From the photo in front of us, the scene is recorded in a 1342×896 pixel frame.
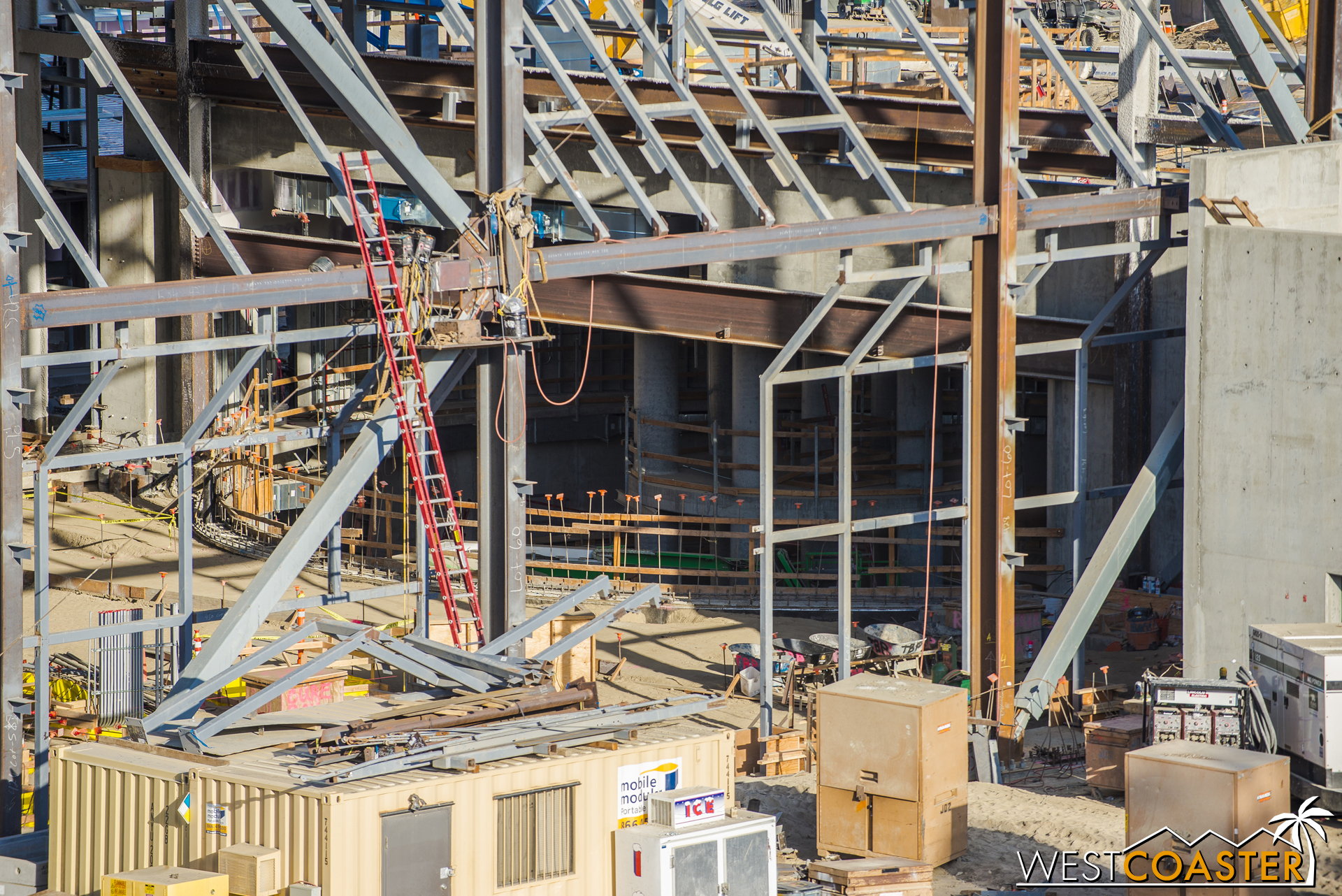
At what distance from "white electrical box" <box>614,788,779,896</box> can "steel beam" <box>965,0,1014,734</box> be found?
8247 millimetres

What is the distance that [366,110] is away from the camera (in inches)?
683

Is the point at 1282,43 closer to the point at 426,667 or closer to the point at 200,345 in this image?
the point at 200,345

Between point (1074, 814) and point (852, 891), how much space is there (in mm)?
3922

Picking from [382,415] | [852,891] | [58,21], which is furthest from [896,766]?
[58,21]

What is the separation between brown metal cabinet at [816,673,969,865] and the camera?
53.2 ft

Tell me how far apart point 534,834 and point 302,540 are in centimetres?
454

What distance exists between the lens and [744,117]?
27.1 metres

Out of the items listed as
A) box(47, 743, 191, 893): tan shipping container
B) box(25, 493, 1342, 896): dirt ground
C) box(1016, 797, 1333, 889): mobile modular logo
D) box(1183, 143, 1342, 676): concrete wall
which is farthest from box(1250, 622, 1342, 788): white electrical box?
box(47, 743, 191, 893): tan shipping container

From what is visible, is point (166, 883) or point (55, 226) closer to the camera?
point (166, 883)

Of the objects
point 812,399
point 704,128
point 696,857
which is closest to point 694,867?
point 696,857

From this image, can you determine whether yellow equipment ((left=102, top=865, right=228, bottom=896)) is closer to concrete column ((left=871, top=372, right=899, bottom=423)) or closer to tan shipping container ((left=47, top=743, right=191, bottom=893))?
tan shipping container ((left=47, top=743, right=191, bottom=893))

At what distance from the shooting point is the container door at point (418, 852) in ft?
41.3

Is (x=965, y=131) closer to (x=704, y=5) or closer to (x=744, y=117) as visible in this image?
(x=744, y=117)

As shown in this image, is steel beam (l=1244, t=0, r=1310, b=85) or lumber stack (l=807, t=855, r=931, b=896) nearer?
lumber stack (l=807, t=855, r=931, b=896)
